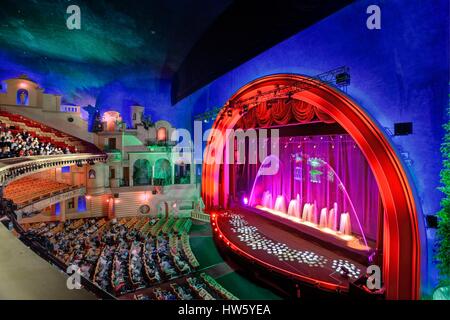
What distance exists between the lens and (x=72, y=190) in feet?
51.8

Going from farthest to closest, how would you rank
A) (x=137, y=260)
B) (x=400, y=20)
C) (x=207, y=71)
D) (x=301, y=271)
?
1. (x=137, y=260)
2. (x=207, y=71)
3. (x=301, y=271)
4. (x=400, y=20)

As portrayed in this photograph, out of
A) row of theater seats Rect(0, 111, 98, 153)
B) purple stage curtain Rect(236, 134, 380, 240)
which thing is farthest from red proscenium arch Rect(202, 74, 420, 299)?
row of theater seats Rect(0, 111, 98, 153)

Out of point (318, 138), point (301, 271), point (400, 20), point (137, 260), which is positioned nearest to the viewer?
point (400, 20)

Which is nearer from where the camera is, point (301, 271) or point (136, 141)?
point (301, 271)

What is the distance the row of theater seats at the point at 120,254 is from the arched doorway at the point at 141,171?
650 cm

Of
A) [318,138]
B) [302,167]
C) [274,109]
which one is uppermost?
[274,109]

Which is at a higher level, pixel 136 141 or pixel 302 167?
pixel 136 141

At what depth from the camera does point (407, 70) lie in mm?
5840

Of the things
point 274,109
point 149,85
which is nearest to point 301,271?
point 274,109

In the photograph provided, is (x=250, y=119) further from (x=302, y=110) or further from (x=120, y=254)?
(x=120, y=254)

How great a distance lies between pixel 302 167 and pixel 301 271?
19.7ft

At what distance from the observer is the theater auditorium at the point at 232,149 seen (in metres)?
5.65

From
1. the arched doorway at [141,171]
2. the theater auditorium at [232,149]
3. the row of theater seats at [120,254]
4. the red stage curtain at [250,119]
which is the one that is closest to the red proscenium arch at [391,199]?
the theater auditorium at [232,149]
